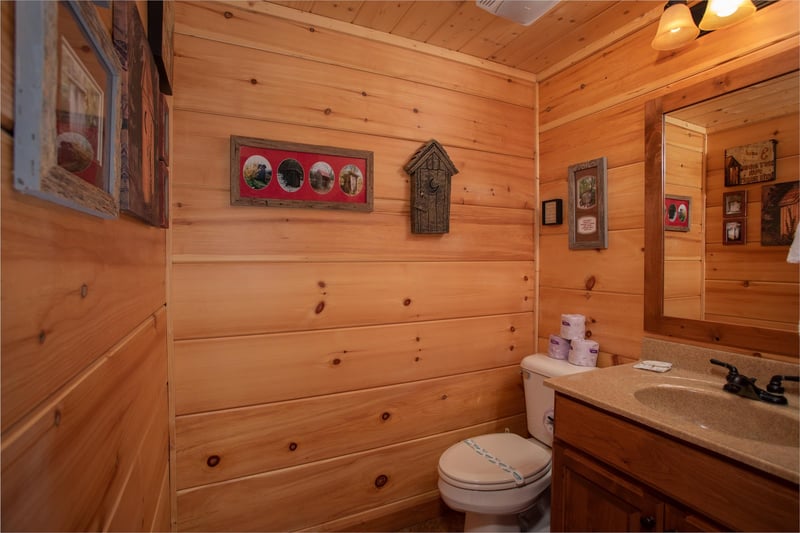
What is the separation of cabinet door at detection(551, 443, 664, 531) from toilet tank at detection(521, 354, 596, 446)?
1.41 feet

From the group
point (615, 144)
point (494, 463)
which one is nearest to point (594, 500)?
point (494, 463)

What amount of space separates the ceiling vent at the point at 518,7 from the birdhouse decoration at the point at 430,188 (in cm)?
58

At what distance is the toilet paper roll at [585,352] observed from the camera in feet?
Result: 5.66

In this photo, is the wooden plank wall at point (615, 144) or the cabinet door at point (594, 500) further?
the wooden plank wall at point (615, 144)

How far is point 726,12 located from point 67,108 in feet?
6.06

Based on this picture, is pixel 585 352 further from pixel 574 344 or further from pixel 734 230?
A: pixel 734 230

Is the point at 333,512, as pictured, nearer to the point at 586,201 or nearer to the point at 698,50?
the point at 586,201

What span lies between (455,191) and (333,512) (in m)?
1.65

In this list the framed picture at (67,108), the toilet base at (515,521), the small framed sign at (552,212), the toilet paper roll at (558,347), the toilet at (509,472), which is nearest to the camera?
the framed picture at (67,108)

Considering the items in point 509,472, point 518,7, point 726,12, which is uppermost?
point 518,7

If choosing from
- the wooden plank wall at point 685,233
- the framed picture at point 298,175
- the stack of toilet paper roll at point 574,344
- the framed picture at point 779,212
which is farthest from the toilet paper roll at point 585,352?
the framed picture at point 298,175

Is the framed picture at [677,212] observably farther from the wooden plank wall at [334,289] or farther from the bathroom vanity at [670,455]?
the wooden plank wall at [334,289]

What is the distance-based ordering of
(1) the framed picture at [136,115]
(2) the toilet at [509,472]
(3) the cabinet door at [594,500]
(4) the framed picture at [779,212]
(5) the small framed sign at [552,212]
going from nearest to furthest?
(1) the framed picture at [136,115], (3) the cabinet door at [594,500], (4) the framed picture at [779,212], (2) the toilet at [509,472], (5) the small framed sign at [552,212]

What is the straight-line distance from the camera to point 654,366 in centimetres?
144
